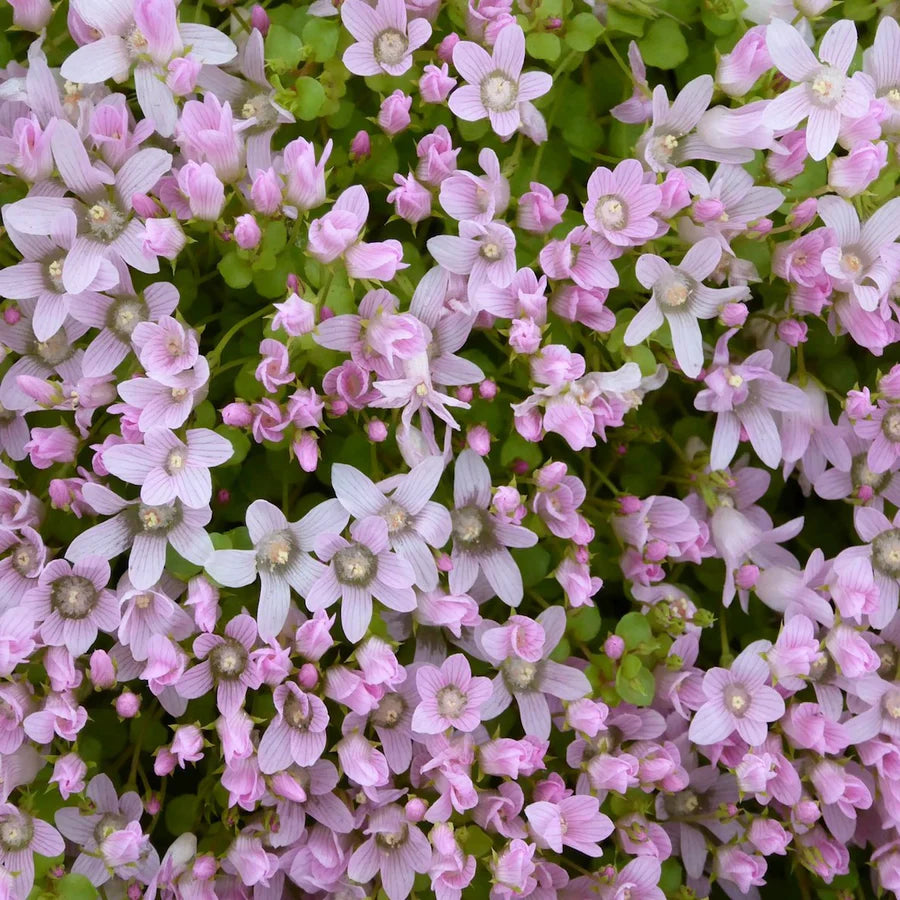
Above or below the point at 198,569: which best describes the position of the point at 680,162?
above

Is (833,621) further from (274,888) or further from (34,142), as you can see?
(34,142)

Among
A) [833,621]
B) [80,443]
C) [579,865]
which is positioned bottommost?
[579,865]

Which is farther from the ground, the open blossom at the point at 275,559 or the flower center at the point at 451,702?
the open blossom at the point at 275,559

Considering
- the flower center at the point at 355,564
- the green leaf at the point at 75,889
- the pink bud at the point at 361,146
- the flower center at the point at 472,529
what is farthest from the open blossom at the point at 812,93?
the green leaf at the point at 75,889

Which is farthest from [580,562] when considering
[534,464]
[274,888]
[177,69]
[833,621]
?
[177,69]

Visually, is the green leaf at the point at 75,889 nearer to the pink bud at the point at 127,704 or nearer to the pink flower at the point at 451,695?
the pink bud at the point at 127,704

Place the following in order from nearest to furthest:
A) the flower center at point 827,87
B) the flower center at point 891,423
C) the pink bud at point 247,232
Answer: the pink bud at point 247,232 < the flower center at point 827,87 < the flower center at point 891,423

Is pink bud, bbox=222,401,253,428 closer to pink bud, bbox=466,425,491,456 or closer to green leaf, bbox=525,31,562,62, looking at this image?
pink bud, bbox=466,425,491,456
